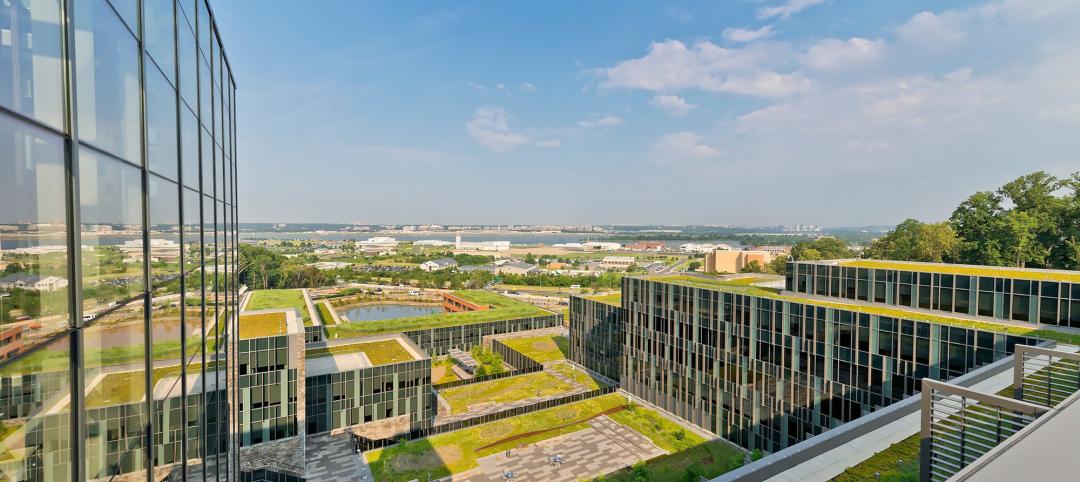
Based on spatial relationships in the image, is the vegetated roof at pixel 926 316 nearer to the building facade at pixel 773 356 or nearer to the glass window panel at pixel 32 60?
the building facade at pixel 773 356

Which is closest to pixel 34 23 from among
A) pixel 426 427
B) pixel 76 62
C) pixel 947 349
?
pixel 76 62

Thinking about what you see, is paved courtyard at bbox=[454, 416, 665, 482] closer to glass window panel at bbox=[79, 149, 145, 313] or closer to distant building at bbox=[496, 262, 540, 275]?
glass window panel at bbox=[79, 149, 145, 313]

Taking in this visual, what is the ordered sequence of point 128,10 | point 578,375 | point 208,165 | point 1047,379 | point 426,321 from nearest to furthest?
1. point 128,10
2. point 1047,379
3. point 208,165
4. point 578,375
5. point 426,321

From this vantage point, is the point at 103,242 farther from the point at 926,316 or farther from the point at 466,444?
the point at 926,316

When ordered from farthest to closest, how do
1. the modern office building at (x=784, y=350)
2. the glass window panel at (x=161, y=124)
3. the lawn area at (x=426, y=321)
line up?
the lawn area at (x=426, y=321), the modern office building at (x=784, y=350), the glass window panel at (x=161, y=124)

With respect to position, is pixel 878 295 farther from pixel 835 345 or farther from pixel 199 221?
pixel 199 221

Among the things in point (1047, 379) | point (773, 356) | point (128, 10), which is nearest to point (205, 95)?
point (128, 10)

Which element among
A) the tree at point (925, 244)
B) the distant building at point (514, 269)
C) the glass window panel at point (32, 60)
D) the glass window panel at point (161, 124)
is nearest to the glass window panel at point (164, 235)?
the glass window panel at point (161, 124)
